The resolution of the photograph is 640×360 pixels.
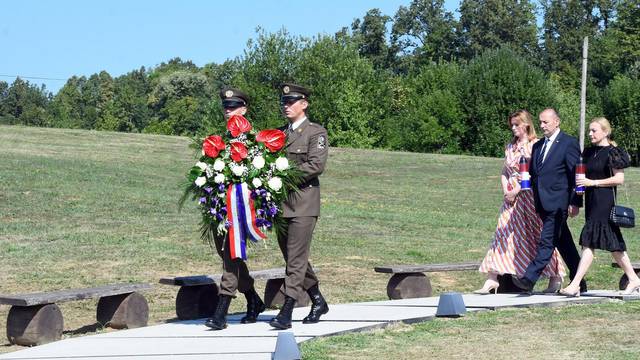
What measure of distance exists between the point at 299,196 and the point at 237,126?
0.79 meters

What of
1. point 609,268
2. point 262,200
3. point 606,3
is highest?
point 606,3

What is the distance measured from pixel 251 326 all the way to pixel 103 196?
49.6 ft

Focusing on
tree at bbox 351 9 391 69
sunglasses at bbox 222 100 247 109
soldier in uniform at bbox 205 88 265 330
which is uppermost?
tree at bbox 351 9 391 69

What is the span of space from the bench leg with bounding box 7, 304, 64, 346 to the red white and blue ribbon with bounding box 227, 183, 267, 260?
1.68 m

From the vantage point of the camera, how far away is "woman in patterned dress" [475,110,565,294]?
38.8 feet

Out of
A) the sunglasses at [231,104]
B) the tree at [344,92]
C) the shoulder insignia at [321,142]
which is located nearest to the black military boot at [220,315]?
the shoulder insignia at [321,142]

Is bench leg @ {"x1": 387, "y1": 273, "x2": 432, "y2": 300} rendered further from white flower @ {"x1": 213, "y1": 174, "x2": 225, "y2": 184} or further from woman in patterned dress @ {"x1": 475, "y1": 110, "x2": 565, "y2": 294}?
white flower @ {"x1": 213, "y1": 174, "x2": 225, "y2": 184}

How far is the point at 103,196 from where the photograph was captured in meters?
24.1

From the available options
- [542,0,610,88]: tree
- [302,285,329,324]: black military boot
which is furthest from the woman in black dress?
[542,0,610,88]: tree

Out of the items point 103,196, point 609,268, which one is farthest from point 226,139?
point 103,196

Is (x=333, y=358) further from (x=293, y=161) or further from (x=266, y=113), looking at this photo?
(x=266, y=113)

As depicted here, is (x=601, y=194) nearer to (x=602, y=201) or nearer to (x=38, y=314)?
A: (x=602, y=201)

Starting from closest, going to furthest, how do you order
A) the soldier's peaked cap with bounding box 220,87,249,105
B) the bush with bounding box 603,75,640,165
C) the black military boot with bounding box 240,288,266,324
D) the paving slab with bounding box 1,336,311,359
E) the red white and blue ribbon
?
the paving slab with bounding box 1,336,311,359 → the red white and blue ribbon → the soldier's peaked cap with bounding box 220,87,249,105 → the black military boot with bounding box 240,288,266,324 → the bush with bounding box 603,75,640,165

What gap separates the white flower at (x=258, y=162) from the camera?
29.9ft
